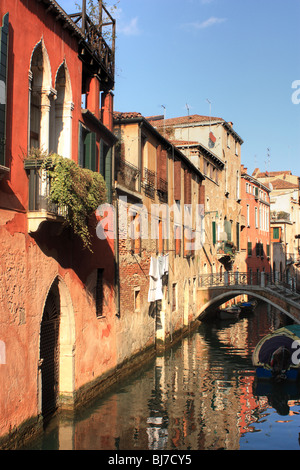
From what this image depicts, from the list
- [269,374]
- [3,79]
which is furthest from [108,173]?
[269,374]

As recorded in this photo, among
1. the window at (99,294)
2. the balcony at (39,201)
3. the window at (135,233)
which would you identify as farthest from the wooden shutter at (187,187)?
the balcony at (39,201)

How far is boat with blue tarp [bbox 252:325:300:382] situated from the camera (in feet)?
45.7

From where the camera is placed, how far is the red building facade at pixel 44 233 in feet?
23.8

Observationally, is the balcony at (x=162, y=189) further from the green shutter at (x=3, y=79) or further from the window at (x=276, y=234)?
the window at (x=276, y=234)

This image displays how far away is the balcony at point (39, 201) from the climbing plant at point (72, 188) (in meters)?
0.10

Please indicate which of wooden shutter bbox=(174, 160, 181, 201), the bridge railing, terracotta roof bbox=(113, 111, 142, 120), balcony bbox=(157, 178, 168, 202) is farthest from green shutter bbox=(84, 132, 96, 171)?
the bridge railing

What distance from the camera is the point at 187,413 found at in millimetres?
10688

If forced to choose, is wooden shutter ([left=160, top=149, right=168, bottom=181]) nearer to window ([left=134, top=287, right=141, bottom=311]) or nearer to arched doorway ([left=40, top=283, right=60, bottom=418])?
window ([left=134, top=287, right=141, bottom=311])

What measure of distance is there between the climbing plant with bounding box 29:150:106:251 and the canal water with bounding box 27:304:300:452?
3.73 m

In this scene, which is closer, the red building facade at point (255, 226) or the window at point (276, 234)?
the red building facade at point (255, 226)

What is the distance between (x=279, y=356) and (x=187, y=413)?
446 cm

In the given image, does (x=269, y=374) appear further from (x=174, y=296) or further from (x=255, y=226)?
(x=255, y=226)

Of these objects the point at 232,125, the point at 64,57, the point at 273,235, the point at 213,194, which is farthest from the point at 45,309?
the point at 273,235
